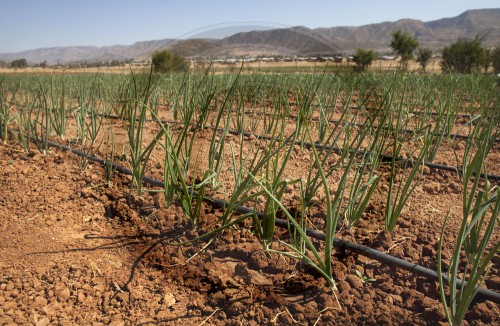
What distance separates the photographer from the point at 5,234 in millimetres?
1446

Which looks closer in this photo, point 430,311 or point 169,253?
point 430,311

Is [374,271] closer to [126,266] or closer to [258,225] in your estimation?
[258,225]

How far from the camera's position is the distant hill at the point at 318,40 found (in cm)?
173

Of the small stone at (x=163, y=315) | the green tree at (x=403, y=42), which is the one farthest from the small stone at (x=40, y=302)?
the green tree at (x=403, y=42)

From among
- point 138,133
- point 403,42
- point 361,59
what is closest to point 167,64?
point 361,59

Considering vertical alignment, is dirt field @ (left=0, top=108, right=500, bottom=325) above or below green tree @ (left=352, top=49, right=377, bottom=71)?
below

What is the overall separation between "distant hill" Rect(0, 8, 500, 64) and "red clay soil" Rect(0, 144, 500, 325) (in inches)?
30.2

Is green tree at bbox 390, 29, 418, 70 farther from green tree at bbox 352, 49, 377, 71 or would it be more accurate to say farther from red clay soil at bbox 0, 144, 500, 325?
red clay soil at bbox 0, 144, 500, 325

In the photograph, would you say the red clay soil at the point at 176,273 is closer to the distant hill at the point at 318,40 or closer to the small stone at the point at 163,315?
the small stone at the point at 163,315

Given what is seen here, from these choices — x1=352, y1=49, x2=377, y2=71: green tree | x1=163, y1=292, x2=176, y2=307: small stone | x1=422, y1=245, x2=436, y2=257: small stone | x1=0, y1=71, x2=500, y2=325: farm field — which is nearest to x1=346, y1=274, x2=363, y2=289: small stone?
x1=0, y1=71, x2=500, y2=325: farm field

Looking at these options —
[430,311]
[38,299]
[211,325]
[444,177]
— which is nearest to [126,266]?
[38,299]

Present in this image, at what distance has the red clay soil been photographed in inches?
40.6

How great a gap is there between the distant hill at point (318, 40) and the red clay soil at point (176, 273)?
77 centimetres

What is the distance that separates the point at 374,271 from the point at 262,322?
0.44m
